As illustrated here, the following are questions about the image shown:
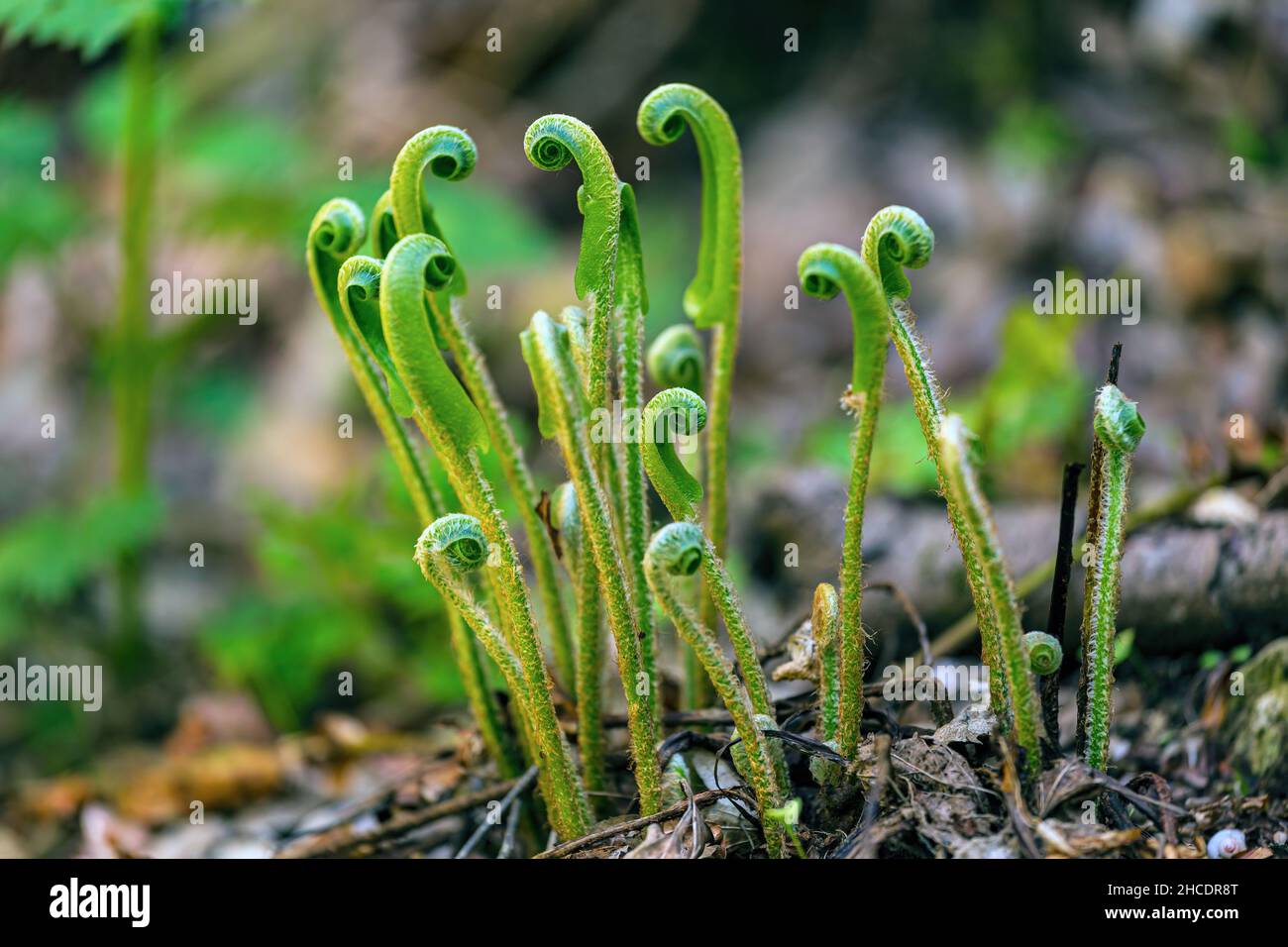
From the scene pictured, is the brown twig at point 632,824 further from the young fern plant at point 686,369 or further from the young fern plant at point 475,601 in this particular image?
the young fern plant at point 686,369

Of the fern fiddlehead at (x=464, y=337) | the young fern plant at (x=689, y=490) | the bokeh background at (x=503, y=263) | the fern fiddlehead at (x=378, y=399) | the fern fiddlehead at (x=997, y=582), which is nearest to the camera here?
the fern fiddlehead at (x=997, y=582)

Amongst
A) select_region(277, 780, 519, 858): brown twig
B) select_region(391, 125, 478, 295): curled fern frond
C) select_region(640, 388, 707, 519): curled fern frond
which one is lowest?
select_region(277, 780, 519, 858): brown twig

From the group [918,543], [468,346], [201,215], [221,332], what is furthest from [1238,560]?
[221,332]

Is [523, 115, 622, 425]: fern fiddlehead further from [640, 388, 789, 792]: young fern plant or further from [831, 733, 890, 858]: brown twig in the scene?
[831, 733, 890, 858]: brown twig

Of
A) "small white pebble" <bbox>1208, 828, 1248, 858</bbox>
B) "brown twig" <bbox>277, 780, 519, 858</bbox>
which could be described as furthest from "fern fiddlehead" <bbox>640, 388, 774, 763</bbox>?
"small white pebble" <bbox>1208, 828, 1248, 858</bbox>

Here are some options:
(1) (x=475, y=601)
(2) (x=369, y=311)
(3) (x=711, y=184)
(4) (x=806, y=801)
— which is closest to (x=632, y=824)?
(4) (x=806, y=801)

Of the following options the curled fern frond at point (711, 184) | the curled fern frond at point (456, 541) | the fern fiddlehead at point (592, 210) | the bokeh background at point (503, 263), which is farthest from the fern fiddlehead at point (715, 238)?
the bokeh background at point (503, 263)
